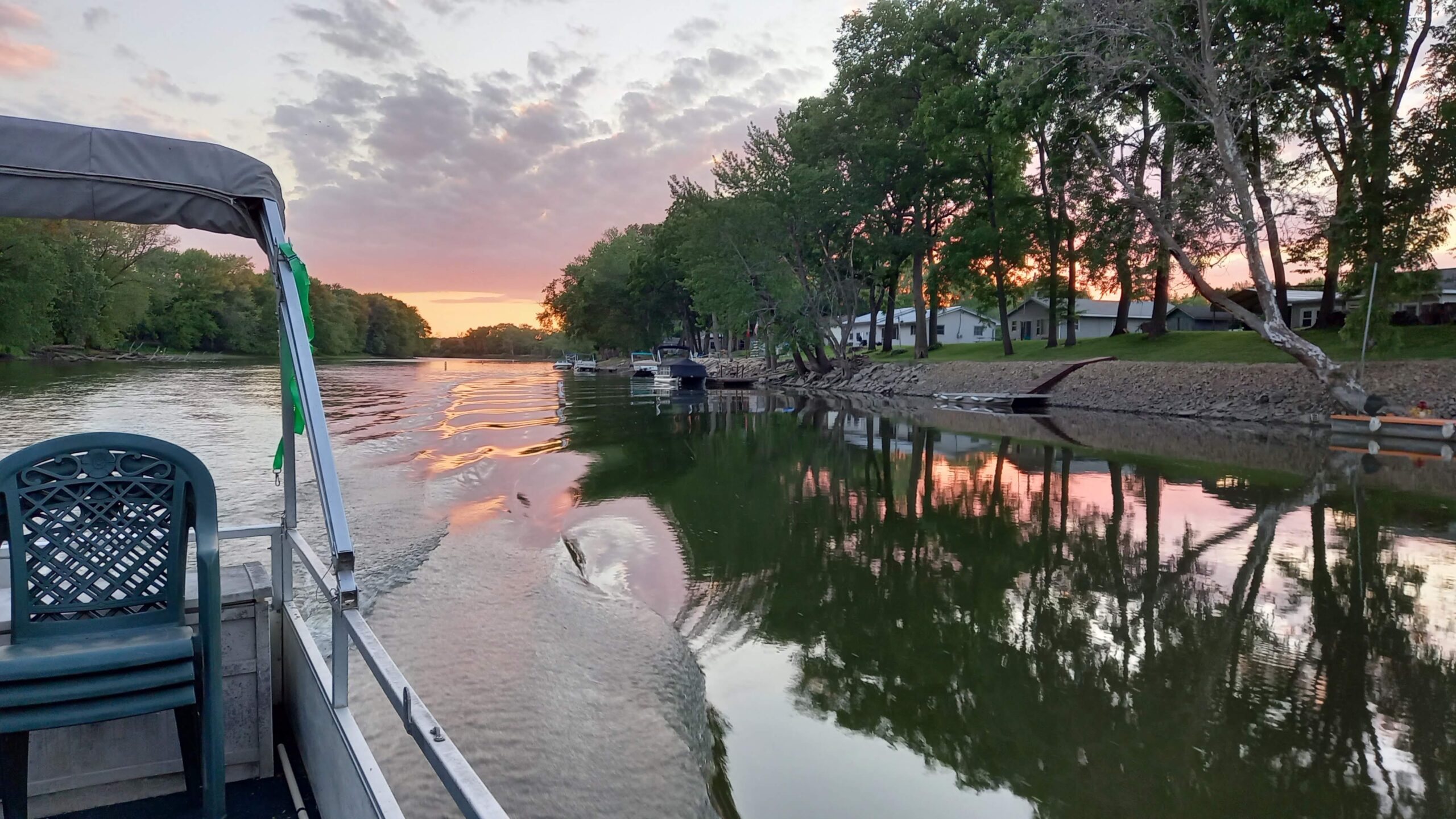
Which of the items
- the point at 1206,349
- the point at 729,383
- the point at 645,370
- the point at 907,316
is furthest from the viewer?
the point at 907,316

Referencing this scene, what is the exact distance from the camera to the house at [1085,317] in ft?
205

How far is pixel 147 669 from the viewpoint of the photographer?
2.89 m

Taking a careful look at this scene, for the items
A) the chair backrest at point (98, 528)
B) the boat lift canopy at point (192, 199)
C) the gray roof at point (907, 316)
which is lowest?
the chair backrest at point (98, 528)

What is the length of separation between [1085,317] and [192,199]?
65595 mm

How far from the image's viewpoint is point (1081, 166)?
1195 inches

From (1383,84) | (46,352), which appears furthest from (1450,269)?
(46,352)

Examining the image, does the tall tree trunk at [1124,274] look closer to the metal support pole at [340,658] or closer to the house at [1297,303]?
the house at [1297,303]

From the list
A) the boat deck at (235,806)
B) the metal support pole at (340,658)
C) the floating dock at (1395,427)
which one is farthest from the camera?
the floating dock at (1395,427)

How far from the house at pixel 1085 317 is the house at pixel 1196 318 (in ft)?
5.59

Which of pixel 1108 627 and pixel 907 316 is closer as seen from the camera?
pixel 1108 627

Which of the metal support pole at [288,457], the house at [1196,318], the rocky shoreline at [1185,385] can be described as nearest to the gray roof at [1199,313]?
the house at [1196,318]

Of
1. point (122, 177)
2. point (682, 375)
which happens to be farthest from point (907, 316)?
point (122, 177)

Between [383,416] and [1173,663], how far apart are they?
25.5m

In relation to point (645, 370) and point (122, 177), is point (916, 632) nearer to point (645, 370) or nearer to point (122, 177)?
point (122, 177)
